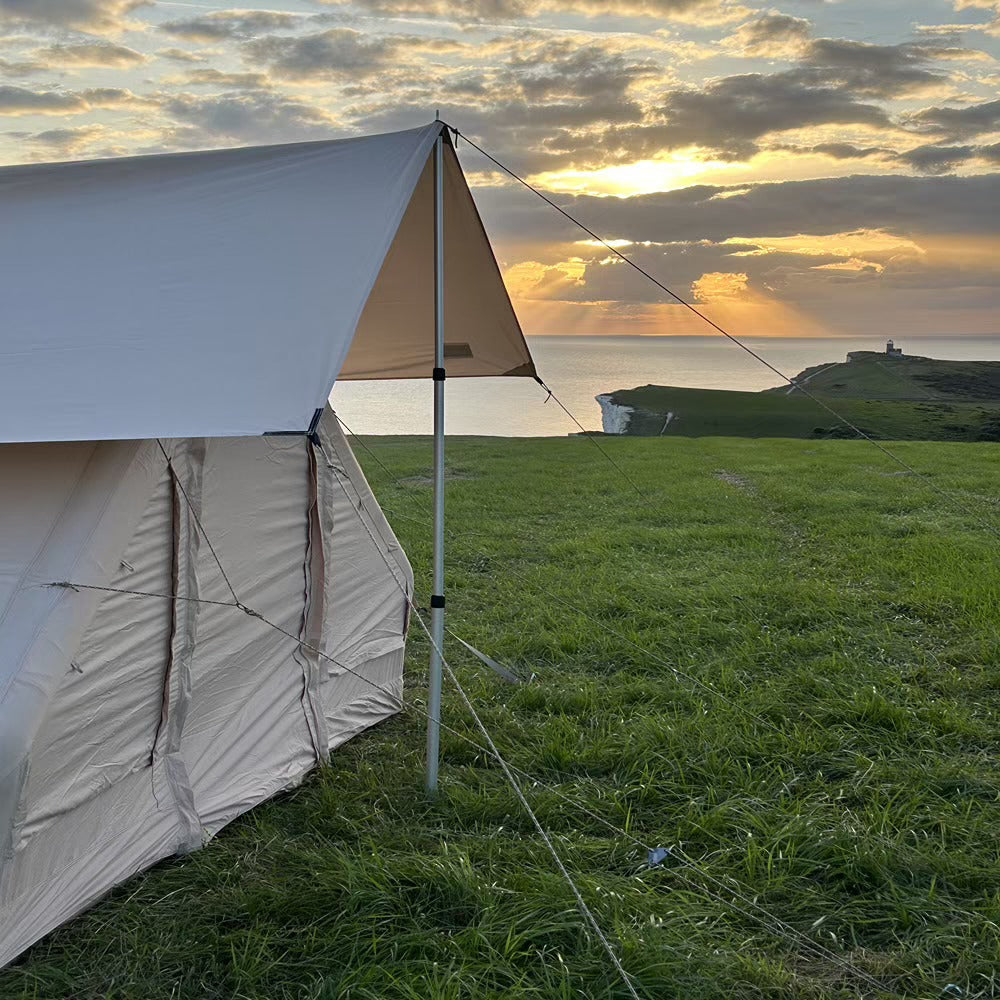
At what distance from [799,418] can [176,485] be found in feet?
80.9

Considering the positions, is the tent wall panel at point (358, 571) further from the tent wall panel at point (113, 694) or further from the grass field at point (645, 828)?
the tent wall panel at point (113, 694)

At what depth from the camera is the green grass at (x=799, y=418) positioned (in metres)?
22.8

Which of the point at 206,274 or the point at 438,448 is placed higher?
the point at 206,274

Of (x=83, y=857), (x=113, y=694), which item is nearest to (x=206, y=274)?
(x=113, y=694)

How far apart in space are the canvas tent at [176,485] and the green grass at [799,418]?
17546 mm

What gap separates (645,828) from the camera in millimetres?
3797

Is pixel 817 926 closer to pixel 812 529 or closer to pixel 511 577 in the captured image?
pixel 511 577

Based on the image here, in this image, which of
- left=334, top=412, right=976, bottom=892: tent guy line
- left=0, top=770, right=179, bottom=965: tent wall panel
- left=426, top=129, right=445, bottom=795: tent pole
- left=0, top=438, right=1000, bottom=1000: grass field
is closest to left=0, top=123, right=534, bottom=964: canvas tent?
left=0, top=770, right=179, bottom=965: tent wall panel

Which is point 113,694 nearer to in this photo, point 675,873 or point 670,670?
point 675,873

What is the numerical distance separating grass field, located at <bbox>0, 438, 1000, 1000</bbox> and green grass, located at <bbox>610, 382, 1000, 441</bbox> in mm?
15081

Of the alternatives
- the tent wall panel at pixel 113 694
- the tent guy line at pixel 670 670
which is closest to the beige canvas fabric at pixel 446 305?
the tent guy line at pixel 670 670

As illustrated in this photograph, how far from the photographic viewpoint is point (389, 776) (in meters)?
4.21

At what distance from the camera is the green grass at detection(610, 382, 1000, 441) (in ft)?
74.7

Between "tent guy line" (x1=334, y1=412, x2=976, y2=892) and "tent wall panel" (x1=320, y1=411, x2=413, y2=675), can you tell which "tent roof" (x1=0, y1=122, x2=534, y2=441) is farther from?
"tent guy line" (x1=334, y1=412, x2=976, y2=892)
